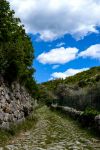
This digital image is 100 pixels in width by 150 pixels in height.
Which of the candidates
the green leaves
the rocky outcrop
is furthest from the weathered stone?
the green leaves

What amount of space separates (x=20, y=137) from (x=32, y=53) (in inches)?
615

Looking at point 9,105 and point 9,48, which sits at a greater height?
point 9,48

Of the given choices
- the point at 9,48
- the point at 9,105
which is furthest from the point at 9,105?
the point at 9,48

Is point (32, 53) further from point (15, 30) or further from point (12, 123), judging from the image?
point (12, 123)

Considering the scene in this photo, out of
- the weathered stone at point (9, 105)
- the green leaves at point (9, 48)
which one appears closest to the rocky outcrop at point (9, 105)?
the weathered stone at point (9, 105)

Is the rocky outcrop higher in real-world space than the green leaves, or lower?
lower

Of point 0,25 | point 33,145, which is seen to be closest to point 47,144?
point 33,145

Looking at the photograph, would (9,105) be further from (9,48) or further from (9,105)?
(9,48)

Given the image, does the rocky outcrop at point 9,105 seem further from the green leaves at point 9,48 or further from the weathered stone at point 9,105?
the green leaves at point 9,48

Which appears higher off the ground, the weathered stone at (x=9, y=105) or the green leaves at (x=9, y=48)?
the green leaves at (x=9, y=48)

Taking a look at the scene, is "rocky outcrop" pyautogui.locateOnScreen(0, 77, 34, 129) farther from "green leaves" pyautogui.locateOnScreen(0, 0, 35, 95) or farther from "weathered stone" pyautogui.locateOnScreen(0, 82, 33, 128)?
"green leaves" pyautogui.locateOnScreen(0, 0, 35, 95)

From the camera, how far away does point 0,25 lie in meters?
25.9

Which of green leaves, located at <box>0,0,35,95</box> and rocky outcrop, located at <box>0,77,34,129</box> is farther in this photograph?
green leaves, located at <box>0,0,35,95</box>

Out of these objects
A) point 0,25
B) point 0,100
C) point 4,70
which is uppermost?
point 0,25
